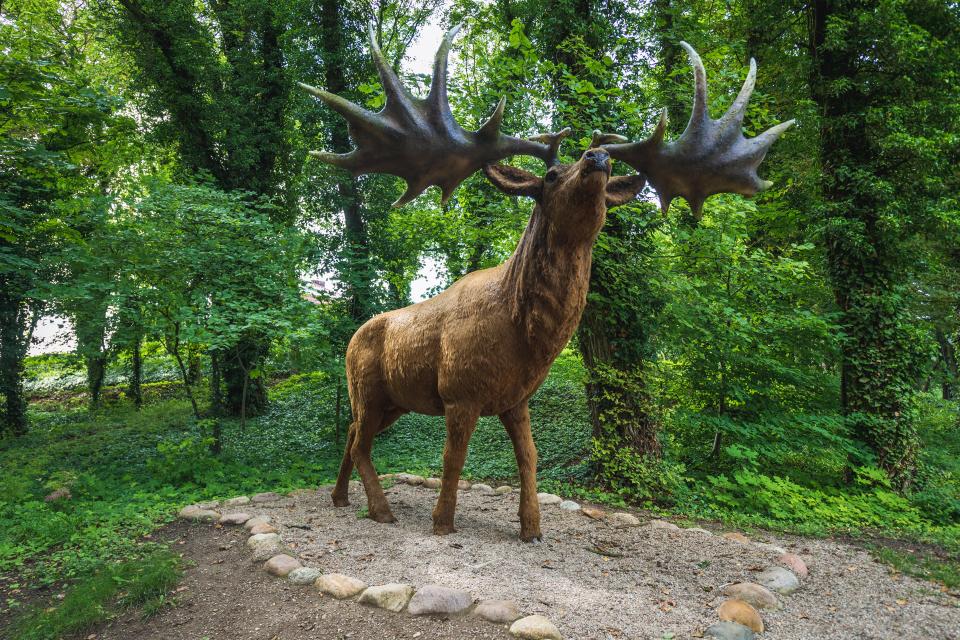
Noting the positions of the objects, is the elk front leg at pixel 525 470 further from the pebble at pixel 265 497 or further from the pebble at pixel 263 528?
the pebble at pixel 265 497

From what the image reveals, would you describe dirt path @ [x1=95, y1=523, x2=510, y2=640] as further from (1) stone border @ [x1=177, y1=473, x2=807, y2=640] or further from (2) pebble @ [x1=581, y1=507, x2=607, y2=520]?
(2) pebble @ [x1=581, y1=507, x2=607, y2=520]

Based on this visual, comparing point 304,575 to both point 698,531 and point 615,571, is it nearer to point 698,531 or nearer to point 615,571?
point 615,571

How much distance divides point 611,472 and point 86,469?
708cm

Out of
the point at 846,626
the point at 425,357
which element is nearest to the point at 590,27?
the point at 425,357

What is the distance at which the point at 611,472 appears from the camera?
5121 millimetres

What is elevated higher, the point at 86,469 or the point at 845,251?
the point at 845,251

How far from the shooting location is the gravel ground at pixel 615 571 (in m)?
2.43

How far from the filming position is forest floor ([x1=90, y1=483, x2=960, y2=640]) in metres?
2.38

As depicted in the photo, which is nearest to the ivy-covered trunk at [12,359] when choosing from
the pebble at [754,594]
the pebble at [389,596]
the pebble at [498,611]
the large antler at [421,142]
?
the large antler at [421,142]

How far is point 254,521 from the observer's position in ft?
12.8

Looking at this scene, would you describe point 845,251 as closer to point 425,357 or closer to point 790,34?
point 790,34

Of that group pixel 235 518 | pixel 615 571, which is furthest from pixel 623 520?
pixel 235 518

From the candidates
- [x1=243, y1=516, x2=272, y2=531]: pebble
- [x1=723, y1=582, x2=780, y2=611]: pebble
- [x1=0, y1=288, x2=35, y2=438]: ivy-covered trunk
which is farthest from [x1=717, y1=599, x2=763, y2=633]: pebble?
[x1=0, y1=288, x2=35, y2=438]: ivy-covered trunk

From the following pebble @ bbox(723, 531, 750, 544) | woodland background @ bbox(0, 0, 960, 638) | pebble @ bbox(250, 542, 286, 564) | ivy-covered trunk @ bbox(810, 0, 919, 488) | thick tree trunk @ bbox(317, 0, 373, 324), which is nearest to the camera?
pebble @ bbox(250, 542, 286, 564)
